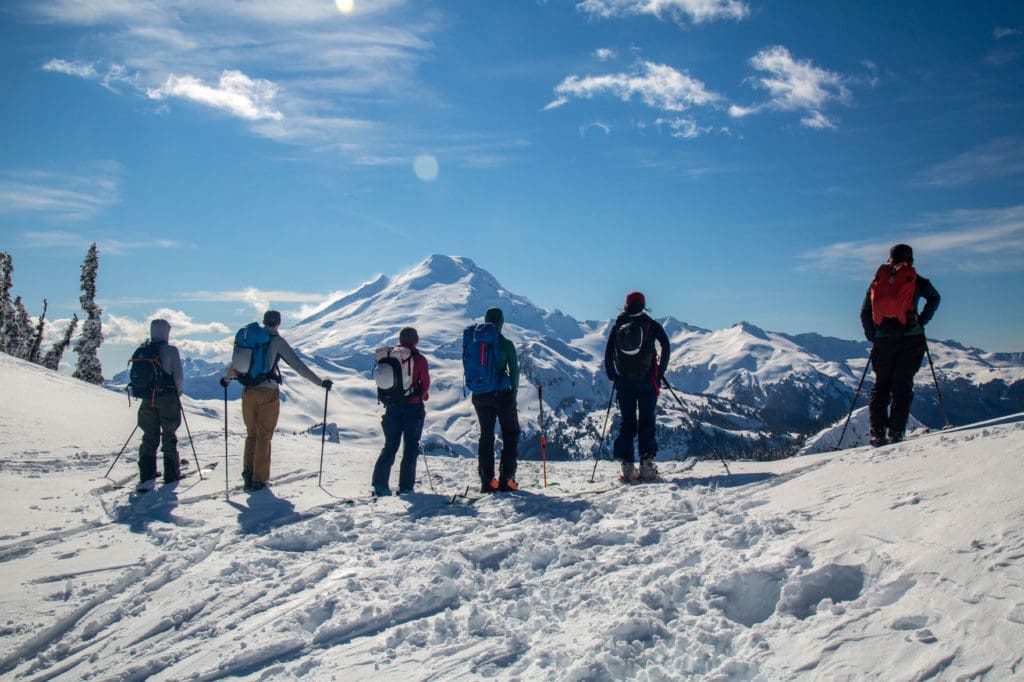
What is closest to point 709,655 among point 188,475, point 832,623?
point 832,623

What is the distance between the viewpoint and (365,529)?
7.65m

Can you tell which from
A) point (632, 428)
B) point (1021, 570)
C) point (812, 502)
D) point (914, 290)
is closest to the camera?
point (1021, 570)

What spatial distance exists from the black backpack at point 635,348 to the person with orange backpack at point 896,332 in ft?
10.6

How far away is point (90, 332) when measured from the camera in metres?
52.3

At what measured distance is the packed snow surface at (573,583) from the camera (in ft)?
12.2

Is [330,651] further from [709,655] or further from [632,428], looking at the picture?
[632,428]

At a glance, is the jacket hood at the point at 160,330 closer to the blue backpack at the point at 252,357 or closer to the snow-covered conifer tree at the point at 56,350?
the blue backpack at the point at 252,357

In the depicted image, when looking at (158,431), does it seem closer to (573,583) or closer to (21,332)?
(573,583)

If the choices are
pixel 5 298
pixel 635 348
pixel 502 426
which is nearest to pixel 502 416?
pixel 502 426

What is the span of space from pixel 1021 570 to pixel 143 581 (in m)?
7.11

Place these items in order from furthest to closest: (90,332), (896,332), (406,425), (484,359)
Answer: (90,332) → (406,425) → (484,359) → (896,332)

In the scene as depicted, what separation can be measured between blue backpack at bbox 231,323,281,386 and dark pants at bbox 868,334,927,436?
10061 mm

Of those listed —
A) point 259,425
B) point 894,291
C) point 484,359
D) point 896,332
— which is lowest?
point 259,425

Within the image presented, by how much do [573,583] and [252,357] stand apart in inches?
305
